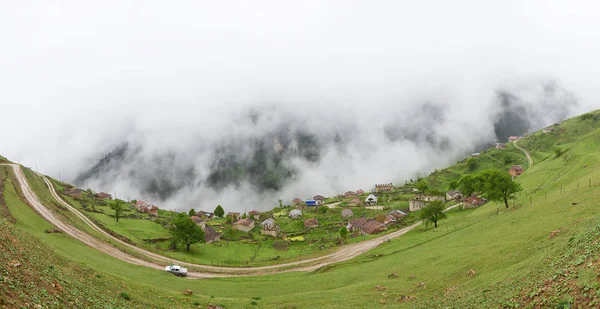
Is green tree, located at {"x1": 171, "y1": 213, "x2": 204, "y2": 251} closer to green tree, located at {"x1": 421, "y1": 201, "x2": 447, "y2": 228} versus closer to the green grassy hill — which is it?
the green grassy hill

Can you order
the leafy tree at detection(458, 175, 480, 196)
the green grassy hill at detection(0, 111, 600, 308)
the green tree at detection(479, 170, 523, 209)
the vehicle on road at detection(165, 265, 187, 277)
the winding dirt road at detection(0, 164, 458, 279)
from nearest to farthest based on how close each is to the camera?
the green grassy hill at detection(0, 111, 600, 308) < the vehicle on road at detection(165, 265, 187, 277) < the winding dirt road at detection(0, 164, 458, 279) < the green tree at detection(479, 170, 523, 209) < the leafy tree at detection(458, 175, 480, 196)

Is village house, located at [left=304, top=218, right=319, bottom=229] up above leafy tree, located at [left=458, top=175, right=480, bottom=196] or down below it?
below

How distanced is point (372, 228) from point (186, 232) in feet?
220

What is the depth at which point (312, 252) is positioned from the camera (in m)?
102

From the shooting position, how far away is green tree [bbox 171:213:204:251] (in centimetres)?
9600

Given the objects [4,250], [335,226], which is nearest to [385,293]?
[4,250]

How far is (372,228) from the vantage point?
409ft

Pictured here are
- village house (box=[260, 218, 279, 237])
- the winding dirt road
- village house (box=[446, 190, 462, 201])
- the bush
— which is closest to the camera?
the bush

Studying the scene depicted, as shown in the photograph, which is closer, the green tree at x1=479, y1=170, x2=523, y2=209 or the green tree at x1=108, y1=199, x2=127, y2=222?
the green tree at x1=479, y1=170, x2=523, y2=209

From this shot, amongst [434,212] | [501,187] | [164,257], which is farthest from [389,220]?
[164,257]

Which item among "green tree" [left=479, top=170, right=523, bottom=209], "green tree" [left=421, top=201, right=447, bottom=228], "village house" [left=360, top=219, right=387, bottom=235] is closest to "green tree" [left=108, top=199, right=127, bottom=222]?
"village house" [left=360, top=219, right=387, bottom=235]

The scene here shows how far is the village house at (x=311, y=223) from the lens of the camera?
491 feet

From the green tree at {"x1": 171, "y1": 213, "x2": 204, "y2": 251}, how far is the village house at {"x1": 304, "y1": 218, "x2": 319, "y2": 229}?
61.4 m

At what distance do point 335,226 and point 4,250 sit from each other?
130 m
